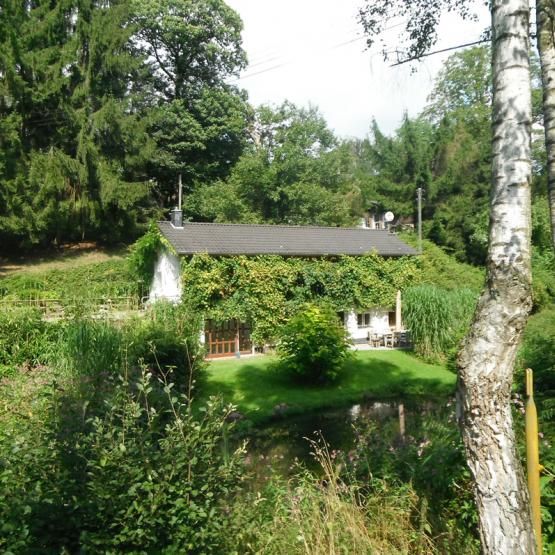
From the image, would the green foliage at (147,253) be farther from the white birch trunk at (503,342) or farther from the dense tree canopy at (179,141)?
the white birch trunk at (503,342)

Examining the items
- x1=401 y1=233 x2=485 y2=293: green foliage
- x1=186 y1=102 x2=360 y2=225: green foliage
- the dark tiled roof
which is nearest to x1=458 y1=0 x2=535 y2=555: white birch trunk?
the dark tiled roof

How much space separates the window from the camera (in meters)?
22.3

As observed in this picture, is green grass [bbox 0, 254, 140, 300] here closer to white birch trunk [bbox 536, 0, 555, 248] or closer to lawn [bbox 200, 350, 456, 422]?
lawn [bbox 200, 350, 456, 422]

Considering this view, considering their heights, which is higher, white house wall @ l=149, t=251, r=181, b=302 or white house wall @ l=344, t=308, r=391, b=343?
white house wall @ l=149, t=251, r=181, b=302

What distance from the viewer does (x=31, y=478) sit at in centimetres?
321

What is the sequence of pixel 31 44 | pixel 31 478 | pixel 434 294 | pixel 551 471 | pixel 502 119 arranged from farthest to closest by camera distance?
1. pixel 31 44
2. pixel 434 294
3. pixel 551 471
4. pixel 31 478
5. pixel 502 119

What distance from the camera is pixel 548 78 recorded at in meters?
5.52

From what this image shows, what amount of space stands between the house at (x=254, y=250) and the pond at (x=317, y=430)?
4271 mm

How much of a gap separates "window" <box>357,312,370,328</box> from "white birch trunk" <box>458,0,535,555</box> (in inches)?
773

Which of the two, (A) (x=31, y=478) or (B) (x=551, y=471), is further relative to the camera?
(B) (x=551, y=471)

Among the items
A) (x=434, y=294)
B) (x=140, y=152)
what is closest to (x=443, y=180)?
(x=434, y=294)

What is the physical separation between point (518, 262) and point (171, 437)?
98.0 inches

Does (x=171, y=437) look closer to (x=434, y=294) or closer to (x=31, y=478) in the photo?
(x=31, y=478)

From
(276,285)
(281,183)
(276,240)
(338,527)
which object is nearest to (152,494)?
(338,527)
